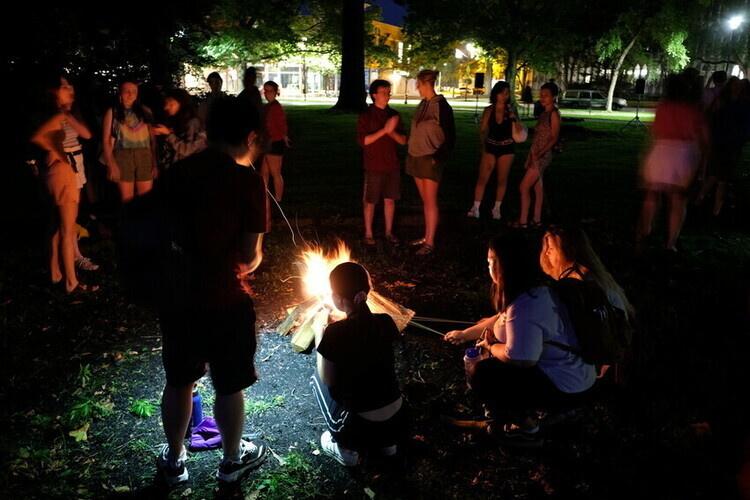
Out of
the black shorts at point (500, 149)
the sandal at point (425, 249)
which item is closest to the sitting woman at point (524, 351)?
the sandal at point (425, 249)

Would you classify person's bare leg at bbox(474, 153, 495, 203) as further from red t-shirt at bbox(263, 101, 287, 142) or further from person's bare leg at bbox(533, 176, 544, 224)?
red t-shirt at bbox(263, 101, 287, 142)

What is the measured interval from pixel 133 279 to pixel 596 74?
2887 inches

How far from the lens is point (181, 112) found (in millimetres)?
6707

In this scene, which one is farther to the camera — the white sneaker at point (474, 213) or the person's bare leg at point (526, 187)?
the white sneaker at point (474, 213)

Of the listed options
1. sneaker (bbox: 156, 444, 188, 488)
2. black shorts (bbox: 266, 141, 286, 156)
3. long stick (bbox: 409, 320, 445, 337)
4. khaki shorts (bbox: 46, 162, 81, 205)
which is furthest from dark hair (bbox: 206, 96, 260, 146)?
black shorts (bbox: 266, 141, 286, 156)

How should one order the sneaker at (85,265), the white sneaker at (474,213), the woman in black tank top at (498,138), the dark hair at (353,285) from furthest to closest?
the white sneaker at (474,213), the woman in black tank top at (498,138), the sneaker at (85,265), the dark hair at (353,285)

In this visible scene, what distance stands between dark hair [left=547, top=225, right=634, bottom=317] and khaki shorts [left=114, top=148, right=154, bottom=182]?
5118mm

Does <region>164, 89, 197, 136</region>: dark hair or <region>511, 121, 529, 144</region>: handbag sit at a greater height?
<region>164, 89, 197, 136</region>: dark hair

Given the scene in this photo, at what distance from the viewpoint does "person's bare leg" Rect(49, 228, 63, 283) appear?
5.81 m

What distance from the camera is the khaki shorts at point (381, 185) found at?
7.08 metres

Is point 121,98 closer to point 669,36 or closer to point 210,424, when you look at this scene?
point 210,424

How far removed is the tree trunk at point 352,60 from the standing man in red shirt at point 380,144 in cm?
2151

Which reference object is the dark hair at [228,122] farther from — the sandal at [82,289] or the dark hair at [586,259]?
the sandal at [82,289]

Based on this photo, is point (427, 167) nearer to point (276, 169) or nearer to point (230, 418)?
point (276, 169)
